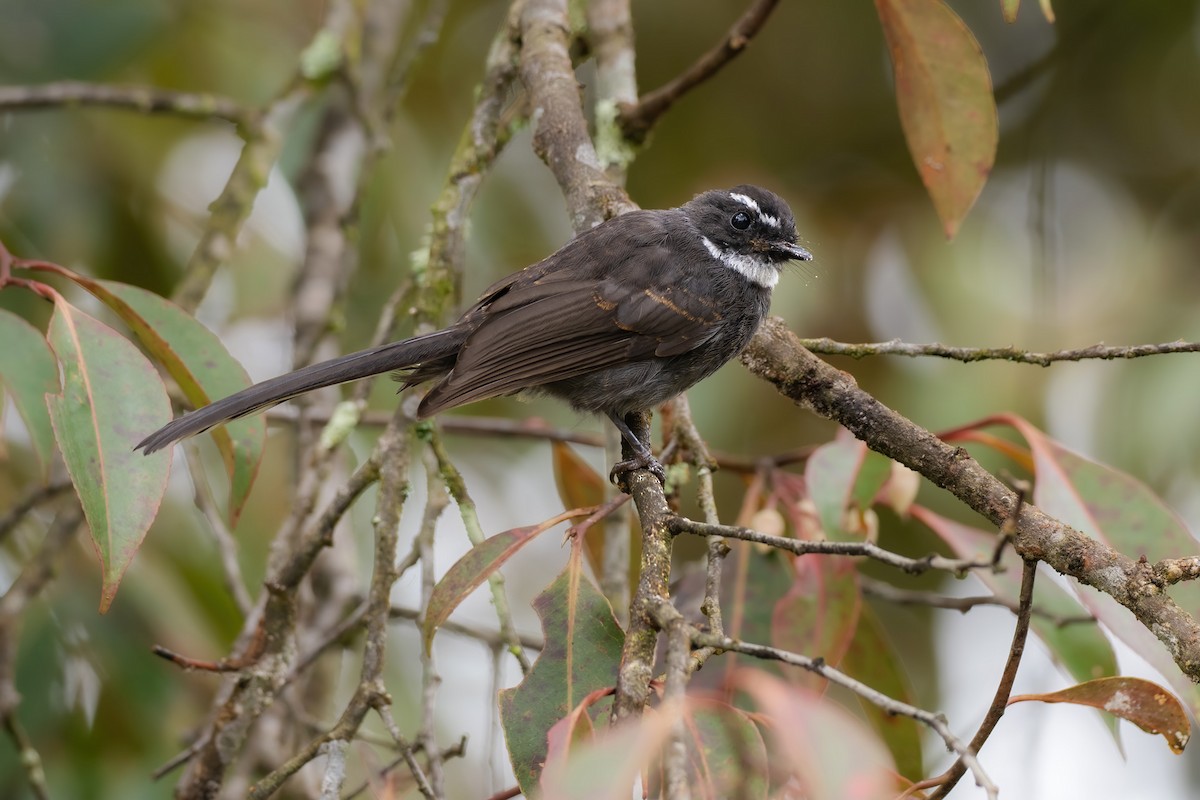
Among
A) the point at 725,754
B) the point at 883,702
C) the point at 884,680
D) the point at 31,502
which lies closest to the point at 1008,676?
the point at 883,702

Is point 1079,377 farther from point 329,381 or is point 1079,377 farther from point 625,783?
point 625,783

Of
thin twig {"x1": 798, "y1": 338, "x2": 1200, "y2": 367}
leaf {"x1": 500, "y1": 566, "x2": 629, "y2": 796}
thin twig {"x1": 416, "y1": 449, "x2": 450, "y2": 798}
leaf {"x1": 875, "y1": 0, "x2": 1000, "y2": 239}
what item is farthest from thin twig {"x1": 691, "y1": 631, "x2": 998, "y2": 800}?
leaf {"x1": 875, "y1": 0, "x2": 1000, "y2": 239}

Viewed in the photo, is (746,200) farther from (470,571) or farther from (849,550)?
(849,550)

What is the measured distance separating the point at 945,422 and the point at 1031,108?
2.56m

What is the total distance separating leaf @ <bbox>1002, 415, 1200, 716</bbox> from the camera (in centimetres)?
275

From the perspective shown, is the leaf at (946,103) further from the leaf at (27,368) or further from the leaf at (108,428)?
the leaf at (27,368)

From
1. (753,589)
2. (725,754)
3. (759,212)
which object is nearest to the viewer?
(725,754)

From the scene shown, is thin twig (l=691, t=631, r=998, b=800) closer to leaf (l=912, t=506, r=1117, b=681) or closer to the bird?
leaf (l=912, t=506, r=1117, b=681)

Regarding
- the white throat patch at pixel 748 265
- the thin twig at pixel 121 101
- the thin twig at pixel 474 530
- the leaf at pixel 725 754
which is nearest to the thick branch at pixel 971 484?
the leaf at pixel 725 754

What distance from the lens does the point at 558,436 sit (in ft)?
12.4

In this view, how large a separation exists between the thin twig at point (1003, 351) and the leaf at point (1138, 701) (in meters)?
0.63

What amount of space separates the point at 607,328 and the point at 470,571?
1301 millimetres

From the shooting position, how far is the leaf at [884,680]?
312 centimetres

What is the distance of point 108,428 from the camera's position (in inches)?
93.4
